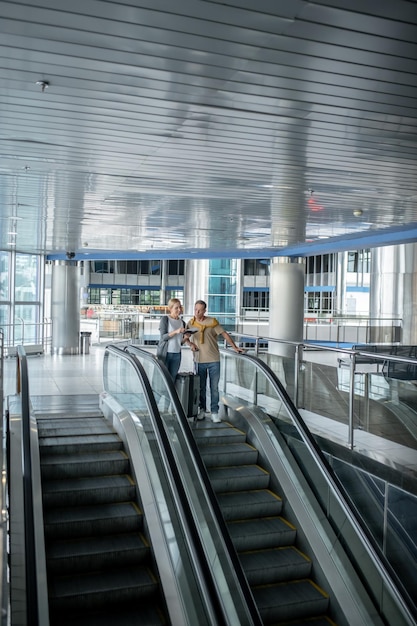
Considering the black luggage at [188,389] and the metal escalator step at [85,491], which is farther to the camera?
the black luggage at [188,389]

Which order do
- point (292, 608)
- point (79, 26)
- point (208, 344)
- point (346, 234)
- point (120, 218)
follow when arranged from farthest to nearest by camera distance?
point (346, 234) → point (120, 218) → point (208, 344) → point (292, 608) → point (79, 26)

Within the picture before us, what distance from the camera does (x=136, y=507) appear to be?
7.60 meters

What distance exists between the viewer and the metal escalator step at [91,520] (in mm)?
7086

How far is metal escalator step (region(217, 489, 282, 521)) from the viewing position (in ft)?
25.1

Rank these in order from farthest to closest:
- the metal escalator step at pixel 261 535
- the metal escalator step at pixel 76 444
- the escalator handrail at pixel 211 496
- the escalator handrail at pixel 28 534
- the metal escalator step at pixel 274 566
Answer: the metal escalator step at pixel 76 444, the metal escalator step at pixel 261 535, the metal escalator step at pixel 274 566, the escalator handrail at pixel 211 496, the escalator handrail at pixel 28 534

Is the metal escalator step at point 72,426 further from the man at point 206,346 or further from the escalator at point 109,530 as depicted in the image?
the man at point 206,346

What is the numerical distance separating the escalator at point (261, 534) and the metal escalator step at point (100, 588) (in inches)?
44.9

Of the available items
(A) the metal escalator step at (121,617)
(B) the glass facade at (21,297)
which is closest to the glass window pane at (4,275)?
(B) the glass facade at (21,297)

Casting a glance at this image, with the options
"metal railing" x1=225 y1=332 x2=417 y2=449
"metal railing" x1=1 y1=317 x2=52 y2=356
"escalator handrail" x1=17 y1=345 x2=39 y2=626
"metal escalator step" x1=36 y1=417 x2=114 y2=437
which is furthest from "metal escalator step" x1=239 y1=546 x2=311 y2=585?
"metal railing" x1=1 y1=317 x2=52 y2=356

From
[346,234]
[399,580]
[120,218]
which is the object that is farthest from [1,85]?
[346,234]

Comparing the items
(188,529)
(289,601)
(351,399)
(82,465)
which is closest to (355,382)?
(351,399)

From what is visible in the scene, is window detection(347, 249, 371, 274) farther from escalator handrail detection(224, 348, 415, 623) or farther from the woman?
escalator handrail detection(224, 348, 415, 623)

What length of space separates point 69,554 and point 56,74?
15.8ft

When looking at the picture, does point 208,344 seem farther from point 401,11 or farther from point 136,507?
point 401,11
